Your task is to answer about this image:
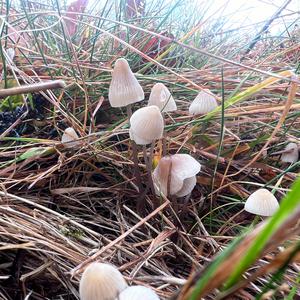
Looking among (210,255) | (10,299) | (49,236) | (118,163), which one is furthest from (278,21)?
(10,299)

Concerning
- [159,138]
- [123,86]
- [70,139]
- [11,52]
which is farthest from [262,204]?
[11,52]

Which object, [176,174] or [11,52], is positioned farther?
[11,52]

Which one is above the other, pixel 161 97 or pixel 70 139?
pixel 161 97

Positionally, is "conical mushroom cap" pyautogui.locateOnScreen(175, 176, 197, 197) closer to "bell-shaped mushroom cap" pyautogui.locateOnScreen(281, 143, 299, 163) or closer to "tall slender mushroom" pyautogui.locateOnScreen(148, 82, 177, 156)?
"tall slender mushroom" pyautogui.locateOnScreen(148, 82, 177, 156)

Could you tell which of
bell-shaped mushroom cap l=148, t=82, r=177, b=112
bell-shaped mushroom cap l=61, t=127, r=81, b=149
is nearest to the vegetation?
bell-shaped mushroom cap l=61, t=127, r=81, b=149

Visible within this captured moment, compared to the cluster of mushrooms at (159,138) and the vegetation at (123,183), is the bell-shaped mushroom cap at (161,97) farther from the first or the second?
the vegetation at (123,183)

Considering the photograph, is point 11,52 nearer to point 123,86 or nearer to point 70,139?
point 70,139

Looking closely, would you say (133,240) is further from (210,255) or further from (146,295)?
(146,295)
